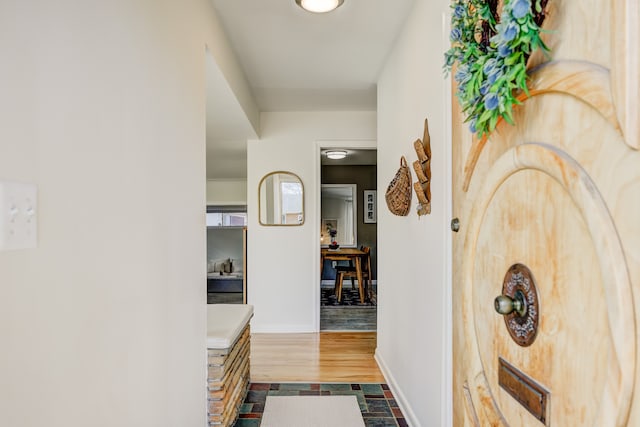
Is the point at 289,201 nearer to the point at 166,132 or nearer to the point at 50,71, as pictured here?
the point at 166,132

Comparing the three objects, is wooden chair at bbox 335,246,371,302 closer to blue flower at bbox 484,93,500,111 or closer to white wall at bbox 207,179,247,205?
white wall at bbox 207,179,247,205

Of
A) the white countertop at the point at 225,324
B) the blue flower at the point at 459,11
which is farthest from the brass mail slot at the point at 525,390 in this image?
the white countertop at the point at 225,324

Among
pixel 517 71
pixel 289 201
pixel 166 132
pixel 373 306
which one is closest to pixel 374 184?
pixel 373 306

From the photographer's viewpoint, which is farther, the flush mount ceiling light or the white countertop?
the flush mount ceiling light

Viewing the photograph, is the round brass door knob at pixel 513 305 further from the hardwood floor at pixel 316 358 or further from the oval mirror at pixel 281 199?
the oval mirror at pixel 281 199

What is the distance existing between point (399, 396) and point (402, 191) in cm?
130

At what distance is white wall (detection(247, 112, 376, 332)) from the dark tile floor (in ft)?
4.61

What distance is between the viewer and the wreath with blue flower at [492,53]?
0.72m

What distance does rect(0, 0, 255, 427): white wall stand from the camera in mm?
676

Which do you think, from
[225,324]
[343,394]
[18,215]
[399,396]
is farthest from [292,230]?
[18,215]

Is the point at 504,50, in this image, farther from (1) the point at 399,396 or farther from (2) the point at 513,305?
(1) the point at 399,396

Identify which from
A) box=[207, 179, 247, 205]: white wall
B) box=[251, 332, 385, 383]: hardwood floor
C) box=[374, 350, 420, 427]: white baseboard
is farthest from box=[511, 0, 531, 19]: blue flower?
box=[207, 179, 247, 205]: white wall

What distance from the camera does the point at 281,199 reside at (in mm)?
4242

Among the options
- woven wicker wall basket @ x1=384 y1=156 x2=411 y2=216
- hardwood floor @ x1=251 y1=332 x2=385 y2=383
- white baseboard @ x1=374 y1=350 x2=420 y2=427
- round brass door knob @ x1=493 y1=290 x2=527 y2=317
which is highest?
woven wicker wall basket @ x1=384 y1=156 x2=411 y2=216
